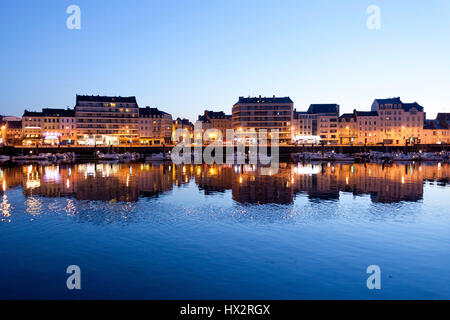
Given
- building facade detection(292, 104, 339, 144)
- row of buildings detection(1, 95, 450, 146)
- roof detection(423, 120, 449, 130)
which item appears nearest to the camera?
row of buildings detection(1, 95, 450, 146)

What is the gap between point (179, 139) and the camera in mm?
→ 197500

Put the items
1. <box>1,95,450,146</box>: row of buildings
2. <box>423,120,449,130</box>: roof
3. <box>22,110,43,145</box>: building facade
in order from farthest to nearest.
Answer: <box>423,120,449,130</box>: roof < <box>1,95,450,146</box>: row of buildings < <box>22,110,43,145</box>: building facade

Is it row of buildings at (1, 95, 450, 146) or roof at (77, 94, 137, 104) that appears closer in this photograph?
row of buildings at (1, 95, 450, 146)

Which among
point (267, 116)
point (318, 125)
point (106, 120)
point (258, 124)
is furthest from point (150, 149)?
point (318, 125)

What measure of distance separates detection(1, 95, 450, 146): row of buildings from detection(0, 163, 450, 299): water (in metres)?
132

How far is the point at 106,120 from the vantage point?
557ft

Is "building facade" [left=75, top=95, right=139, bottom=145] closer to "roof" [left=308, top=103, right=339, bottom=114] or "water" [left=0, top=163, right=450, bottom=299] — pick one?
"roof" [left=308, top=103, right=339, bottom=114]

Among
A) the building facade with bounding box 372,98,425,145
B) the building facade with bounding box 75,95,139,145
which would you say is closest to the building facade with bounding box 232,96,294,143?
the building facade with bounding box 372,98,425,145

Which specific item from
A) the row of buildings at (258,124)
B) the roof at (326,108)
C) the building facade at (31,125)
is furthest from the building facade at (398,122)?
the building facade at (31,125)

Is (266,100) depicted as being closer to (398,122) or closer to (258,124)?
(258,124)

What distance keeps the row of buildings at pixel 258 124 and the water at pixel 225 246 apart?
434ft

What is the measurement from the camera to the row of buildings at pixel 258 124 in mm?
160750

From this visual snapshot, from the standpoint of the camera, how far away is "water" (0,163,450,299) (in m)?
13.3
